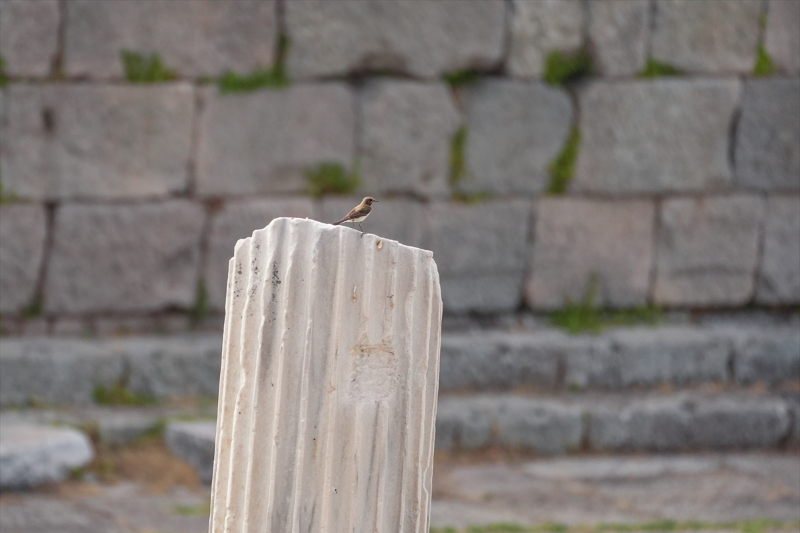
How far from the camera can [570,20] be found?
291 inches

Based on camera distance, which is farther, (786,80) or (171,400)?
(786,80)

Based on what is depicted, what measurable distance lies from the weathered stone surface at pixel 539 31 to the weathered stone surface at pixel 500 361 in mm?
1818

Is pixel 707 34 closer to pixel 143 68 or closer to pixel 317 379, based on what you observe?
pixel 143 68

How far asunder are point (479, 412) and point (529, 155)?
181 cm

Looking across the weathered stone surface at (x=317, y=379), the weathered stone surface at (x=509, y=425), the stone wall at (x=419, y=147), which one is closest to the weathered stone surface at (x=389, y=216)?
the stone wall at (x=419, y=147)

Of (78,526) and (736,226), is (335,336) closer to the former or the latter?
(78,526)

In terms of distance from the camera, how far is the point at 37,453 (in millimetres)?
5656

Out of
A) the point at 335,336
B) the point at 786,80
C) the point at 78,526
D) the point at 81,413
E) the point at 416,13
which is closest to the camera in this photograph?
the point at 335,336

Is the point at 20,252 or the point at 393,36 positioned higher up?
the point at 393,36

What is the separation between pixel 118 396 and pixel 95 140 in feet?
5.25

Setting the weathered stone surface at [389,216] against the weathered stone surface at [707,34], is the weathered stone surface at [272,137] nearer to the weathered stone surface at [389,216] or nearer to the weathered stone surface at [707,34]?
the weathered stone surface at [389,216]

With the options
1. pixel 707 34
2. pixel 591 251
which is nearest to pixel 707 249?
pixel 591 251

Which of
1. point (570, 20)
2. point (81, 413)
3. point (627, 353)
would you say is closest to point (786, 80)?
point (570, 20)

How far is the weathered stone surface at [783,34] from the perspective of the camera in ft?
25.1
